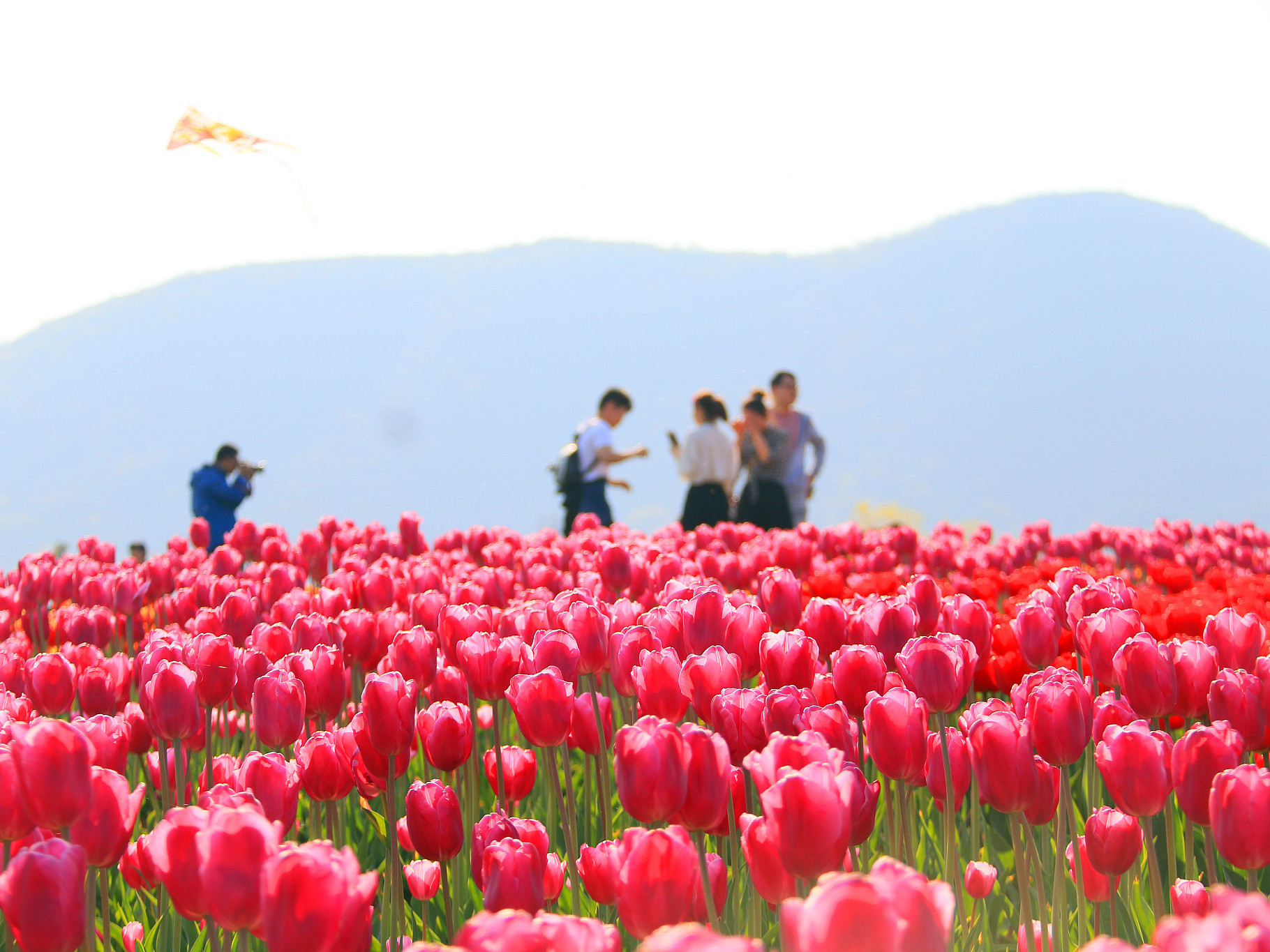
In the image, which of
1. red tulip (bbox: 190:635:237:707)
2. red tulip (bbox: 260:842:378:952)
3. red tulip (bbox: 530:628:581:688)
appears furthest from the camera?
red tulip (bbox: 190:635:237:707)

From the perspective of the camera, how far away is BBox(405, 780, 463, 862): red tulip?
68.9 inches

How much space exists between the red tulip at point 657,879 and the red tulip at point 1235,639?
5.14 ft

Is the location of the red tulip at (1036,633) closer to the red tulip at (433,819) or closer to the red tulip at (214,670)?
the red tulip at (433,819)

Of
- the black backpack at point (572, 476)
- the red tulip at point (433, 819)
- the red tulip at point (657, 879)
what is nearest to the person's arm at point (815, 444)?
the black backpack at point (572, 476)

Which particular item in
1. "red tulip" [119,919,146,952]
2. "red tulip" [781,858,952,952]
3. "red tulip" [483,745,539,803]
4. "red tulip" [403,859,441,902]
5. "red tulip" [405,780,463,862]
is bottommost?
"red tulip" [119,919,146,952]

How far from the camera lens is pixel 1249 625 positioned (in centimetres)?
223

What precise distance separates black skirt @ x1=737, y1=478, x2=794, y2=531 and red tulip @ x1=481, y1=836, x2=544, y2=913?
873 centimetres

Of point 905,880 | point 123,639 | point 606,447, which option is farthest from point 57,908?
point 606,447

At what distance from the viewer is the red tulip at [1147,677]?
1.95 m

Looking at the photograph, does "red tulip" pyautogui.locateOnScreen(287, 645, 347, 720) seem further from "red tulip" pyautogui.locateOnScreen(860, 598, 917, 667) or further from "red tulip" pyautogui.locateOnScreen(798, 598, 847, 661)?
"red tulip" pyautogui.locateOnScreen(860, 598, 917, 667)

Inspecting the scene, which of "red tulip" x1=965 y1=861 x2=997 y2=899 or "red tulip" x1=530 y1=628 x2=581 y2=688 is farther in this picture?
"red tulip" x1=530 y1=628 x2=581 y2=688

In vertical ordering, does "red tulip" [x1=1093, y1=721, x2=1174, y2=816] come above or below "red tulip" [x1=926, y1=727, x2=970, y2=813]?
above

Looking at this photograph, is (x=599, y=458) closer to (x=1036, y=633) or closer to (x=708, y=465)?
(x=708, y=465)

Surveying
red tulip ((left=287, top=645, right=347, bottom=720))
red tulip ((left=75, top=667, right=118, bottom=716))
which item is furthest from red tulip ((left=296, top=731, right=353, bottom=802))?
red tulip ((left=75, top=667, right=118, bottom=716))
